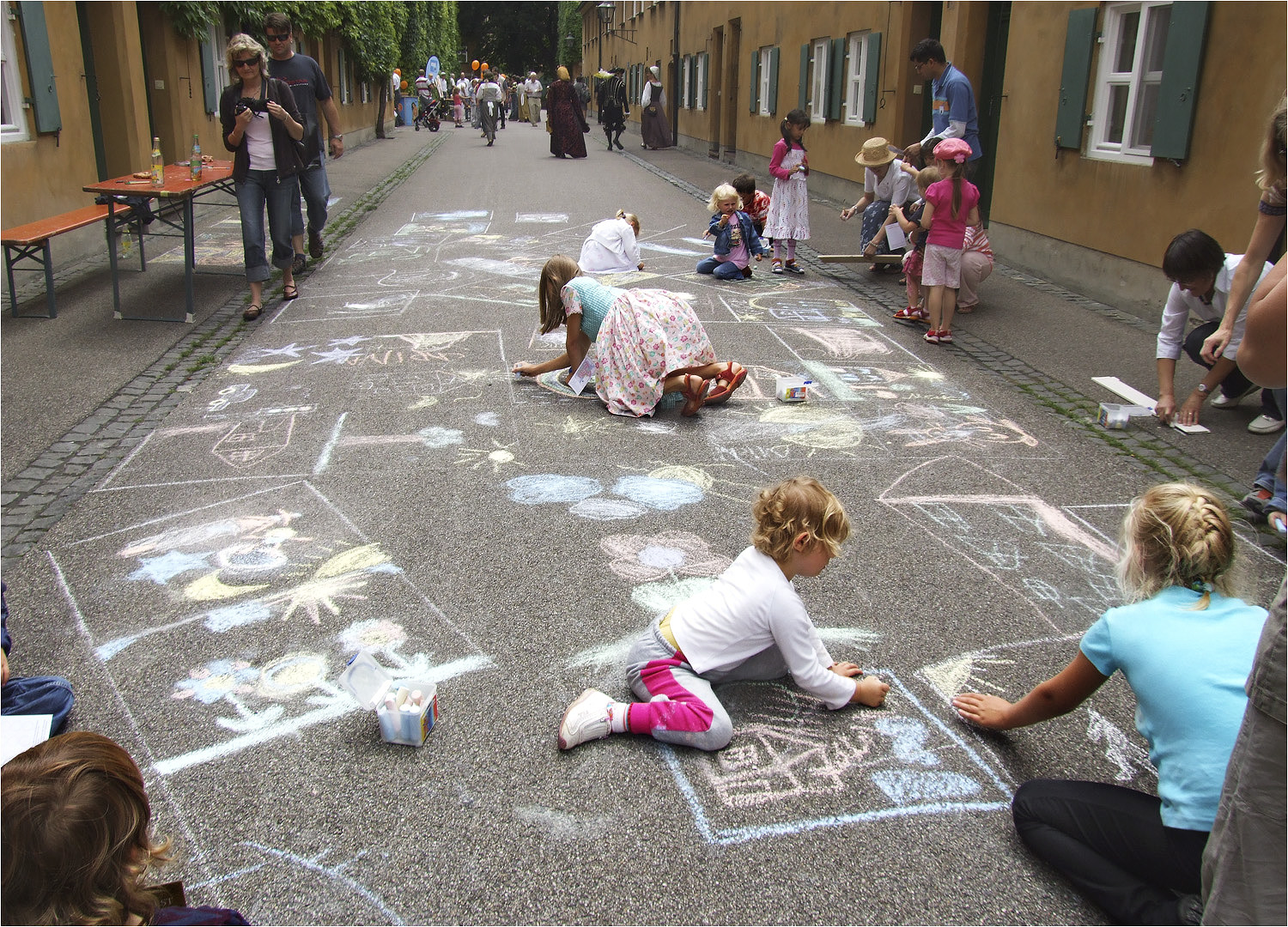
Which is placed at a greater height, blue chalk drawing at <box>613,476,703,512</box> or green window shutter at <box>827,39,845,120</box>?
green window shutter at <box>827,39,845,120</box>

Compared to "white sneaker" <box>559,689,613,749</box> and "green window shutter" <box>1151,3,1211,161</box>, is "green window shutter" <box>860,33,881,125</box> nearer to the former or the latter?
"green window shutter" <box>1151,3,1211,161</box>

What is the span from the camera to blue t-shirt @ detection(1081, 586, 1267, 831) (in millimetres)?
2174

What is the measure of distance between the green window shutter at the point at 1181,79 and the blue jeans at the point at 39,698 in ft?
A: 26.0

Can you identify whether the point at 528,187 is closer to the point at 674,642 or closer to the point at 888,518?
the point at 888,518

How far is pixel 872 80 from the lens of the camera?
13.8 m

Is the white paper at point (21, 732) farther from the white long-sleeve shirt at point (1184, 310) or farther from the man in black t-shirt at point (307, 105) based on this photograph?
the man in black t-shirt at point (307, 105)

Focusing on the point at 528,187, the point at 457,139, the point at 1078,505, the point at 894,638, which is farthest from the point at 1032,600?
the point at 457,139

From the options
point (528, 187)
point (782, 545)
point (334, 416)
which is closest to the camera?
point (782, 545)

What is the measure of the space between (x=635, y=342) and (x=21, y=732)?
3.66m

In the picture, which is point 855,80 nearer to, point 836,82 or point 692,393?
point 836,82

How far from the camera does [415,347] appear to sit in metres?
6.96

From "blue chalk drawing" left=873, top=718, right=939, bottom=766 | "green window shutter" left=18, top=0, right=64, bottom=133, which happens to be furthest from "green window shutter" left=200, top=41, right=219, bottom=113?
"blue chalk drawing" left=873, top=718, right=939, bottom=766

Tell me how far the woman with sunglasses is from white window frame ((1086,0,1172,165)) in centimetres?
662

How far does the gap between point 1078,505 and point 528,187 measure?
13.1m
